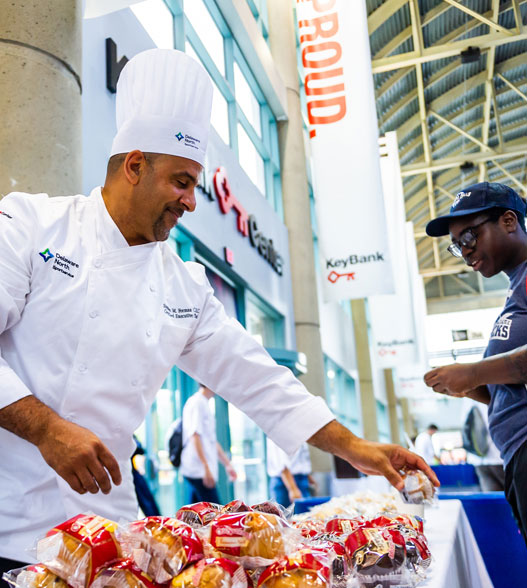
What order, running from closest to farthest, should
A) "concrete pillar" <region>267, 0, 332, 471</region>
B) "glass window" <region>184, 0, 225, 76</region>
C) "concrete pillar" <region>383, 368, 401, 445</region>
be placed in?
1. "glass window" <region>184, 0, 225, 76</region>
2. "concrete pillar" <region>267, 0, 332, 471</region>
3. "concrete pillar" <region>383, 368, 401, 445</region>

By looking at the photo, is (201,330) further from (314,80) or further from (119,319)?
(314,80)

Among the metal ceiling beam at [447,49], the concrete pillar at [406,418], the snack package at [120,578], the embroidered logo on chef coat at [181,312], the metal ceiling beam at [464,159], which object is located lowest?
the concrete pillar at [406,418]

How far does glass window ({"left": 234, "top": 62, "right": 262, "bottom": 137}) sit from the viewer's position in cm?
831

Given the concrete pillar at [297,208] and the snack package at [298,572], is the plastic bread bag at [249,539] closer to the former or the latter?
the snack package at [298,572]

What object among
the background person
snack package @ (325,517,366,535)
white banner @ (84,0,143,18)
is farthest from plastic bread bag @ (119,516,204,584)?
white banner @ (84,0,143,18)

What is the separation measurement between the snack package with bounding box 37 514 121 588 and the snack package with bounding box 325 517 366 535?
21.9 inches

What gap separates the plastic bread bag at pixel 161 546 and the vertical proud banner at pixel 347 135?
573 cm

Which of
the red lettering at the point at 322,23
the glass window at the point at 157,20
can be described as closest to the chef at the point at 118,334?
the glass window at the point at 157,20

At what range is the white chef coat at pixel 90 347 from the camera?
1.27 metres

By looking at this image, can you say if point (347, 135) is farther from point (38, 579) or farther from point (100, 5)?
point (38, 579)

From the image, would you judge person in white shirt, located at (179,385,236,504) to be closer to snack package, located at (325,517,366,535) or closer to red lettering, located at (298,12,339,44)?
snack package, located at (325,517,366,535)

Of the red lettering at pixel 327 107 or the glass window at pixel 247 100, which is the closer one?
the red lettering at pixel 327 107

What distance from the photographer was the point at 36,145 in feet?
7.45

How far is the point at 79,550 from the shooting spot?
83 centimetres
